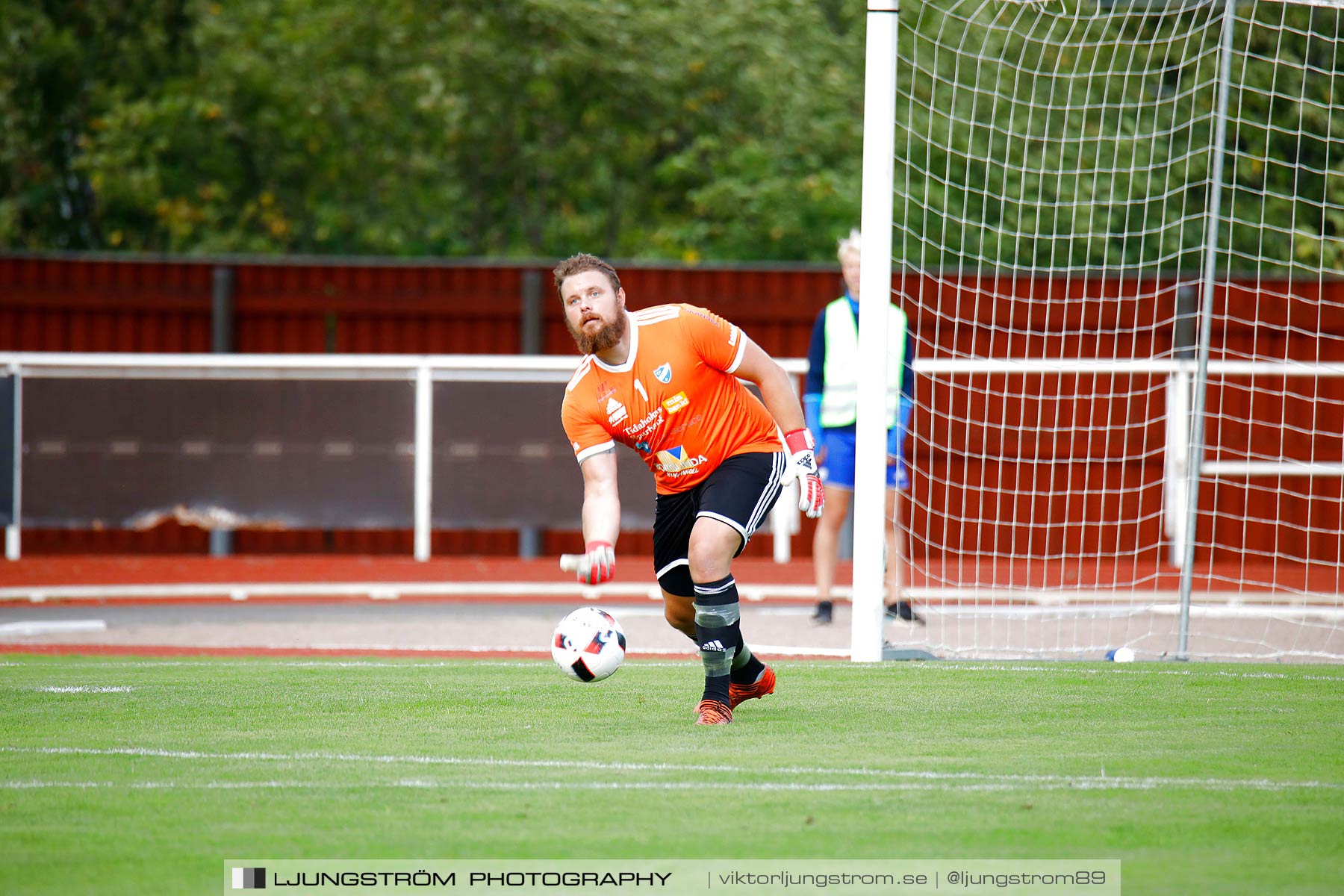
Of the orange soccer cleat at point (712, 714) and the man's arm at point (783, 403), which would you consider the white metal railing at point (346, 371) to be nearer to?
the man's arm at point (783, 403)

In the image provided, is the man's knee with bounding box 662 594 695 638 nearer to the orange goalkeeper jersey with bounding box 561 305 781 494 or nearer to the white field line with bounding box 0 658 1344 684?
the orange goalkeeper jersey with bounding box 561 305 781 494

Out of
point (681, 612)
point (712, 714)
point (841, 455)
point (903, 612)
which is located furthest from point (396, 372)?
point (712, 714)

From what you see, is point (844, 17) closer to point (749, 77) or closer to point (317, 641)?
point (749, 77)

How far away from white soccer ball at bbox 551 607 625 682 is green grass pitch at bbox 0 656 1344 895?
0.75 ft

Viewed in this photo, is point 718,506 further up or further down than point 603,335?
further down

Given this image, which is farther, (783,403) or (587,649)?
(783,403)

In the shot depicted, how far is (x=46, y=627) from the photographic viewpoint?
10164 mm

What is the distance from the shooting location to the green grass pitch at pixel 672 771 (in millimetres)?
4137

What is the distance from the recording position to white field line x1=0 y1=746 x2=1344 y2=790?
488cm

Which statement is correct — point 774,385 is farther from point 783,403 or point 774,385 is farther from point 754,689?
point 754,689

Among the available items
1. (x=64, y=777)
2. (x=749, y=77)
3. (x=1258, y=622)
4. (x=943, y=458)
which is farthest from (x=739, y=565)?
(x=749, y=77)

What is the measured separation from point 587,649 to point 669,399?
1.01 meters

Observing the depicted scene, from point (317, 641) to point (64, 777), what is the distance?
188 inches

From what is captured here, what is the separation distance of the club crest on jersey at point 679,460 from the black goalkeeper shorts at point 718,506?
0.08 m
